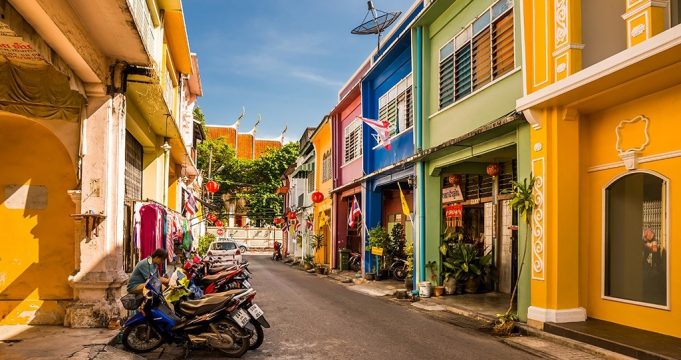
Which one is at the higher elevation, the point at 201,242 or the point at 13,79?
the point at 13,79

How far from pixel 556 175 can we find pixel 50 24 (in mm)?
7968

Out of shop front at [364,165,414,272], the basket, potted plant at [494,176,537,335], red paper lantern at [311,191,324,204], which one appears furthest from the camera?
red paper lantern at [311,191,324,204]

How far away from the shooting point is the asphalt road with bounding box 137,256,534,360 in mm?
7648

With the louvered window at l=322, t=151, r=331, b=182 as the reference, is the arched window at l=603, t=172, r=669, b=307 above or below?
Result: below

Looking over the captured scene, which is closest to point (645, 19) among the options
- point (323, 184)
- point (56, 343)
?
point (56, 343)

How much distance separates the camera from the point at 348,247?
2645 centimetres

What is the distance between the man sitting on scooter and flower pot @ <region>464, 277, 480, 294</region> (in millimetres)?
8635

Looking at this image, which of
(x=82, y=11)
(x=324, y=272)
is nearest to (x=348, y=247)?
(x=324, y=272)

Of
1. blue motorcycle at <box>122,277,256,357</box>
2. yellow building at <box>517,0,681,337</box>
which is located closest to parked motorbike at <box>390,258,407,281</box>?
yellow building at <box>517,0,681,337</box>

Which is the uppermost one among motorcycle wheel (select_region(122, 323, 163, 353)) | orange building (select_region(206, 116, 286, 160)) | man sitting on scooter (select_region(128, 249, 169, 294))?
orange building (select_region(206, 116, 286, 160))

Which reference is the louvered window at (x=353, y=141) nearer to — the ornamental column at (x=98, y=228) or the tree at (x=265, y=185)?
the ornamental column at (x=98, y=228)

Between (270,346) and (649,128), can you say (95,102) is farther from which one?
(649,128)

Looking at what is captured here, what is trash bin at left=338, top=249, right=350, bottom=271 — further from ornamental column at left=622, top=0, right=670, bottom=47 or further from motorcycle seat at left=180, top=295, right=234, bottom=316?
ornamental column at left=622, top=0, right=670, bottom=47

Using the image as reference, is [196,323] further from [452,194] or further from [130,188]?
[452,194]
